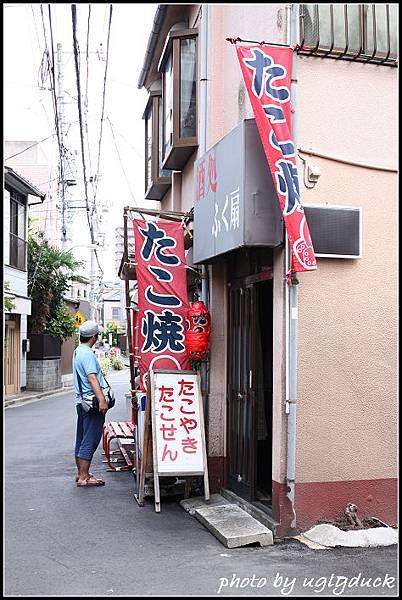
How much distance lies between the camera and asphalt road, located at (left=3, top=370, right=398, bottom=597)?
207 inches

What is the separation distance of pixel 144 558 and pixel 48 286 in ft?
77.6

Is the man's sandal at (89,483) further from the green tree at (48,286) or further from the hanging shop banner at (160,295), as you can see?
the green tree at (48,286)

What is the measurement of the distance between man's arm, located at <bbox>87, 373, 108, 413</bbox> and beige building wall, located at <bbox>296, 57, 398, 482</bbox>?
3.31m

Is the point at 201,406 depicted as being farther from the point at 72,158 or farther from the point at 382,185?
the point at 72,158

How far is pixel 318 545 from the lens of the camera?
613 centimetres

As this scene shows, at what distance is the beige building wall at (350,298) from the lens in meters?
6.47

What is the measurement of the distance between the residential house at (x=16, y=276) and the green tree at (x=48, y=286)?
0.91 m

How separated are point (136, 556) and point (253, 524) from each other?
122 cm

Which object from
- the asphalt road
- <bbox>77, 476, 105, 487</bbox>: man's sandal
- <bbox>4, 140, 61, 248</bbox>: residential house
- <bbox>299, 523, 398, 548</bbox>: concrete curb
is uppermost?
<bbox>4, 140, 61, 248</bbox>: residential house

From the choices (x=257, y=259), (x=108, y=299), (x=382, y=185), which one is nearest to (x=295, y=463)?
(x=257, y=259)

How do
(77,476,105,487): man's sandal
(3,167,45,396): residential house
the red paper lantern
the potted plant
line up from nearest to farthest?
the red paper lantern
(77,476,105,487): man's sandal
(3,167,45,396): residential house
the potted plant

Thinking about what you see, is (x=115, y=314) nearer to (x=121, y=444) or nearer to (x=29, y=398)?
(x=29, y=398)

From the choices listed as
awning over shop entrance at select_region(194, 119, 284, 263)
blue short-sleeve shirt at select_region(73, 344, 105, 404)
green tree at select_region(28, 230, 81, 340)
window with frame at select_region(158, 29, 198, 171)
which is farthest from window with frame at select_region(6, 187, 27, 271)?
awning over shop entrance at select_region(194, 119, 284, 263)

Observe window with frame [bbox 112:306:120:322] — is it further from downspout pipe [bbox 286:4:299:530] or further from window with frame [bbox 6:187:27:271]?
downspout pipe [bbox 286:4:299:530]
